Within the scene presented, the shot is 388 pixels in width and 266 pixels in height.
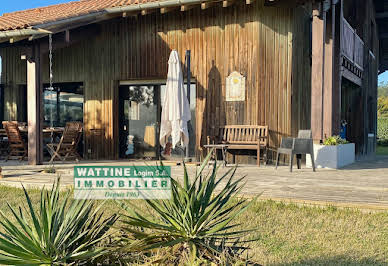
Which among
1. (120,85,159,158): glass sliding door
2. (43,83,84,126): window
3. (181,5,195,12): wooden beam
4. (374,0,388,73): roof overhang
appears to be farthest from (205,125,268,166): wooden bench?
(374,0,388,73): roof overhang

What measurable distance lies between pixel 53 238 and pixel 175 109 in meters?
6.53

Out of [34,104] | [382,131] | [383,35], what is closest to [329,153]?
[34,104]

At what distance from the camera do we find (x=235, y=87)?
332 inches

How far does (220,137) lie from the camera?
27.9 feet

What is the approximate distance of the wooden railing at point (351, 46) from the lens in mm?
8922

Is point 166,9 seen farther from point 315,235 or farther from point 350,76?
point 315,235

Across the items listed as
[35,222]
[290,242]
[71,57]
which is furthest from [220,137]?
[35,222]

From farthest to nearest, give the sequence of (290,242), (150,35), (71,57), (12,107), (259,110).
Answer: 1. (12,107)
2. (71,57)
3. (150,35)
4. (259,110)
5. (290,242)

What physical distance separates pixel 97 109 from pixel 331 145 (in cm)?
583

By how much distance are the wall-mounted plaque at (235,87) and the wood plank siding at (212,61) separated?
10 centimetres

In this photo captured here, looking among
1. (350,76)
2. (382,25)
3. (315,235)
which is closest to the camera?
(315,235)

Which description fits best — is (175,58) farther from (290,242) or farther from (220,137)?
(290,242)

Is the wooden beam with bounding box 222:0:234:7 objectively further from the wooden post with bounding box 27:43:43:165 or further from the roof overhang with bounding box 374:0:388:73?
the roof overhang with bounding box 374:0:388:73

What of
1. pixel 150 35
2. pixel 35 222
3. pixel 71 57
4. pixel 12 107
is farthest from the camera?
pixel 12 107
